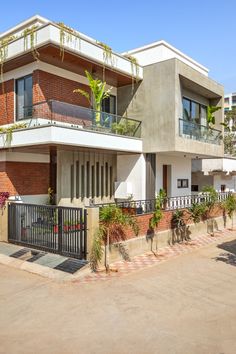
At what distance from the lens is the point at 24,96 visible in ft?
45.1

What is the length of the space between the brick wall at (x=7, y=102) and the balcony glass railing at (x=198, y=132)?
309 inches

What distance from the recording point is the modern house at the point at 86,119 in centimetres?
1200

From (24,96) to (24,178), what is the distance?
11.9 feet

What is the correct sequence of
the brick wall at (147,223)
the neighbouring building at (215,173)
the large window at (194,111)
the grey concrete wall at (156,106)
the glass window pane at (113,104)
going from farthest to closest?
the neighbouring building at (215,173) → the large window at (194,111) → the glass window pane at (113,104) → the grey concrete wall at (156,106) → the brick wall at (147,223)

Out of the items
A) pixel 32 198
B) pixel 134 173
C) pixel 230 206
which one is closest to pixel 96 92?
pixel 134 173

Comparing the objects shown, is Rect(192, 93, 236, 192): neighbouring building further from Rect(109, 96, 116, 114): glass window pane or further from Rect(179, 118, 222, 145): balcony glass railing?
Rect(109, 96, 116, 114): glass window pane

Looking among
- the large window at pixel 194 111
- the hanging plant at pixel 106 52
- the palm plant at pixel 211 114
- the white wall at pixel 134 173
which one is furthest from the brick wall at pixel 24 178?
the palm plant at pixel 211 114

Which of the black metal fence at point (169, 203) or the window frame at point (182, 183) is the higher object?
the window frame at point (182, 183)

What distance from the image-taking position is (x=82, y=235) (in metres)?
9.70

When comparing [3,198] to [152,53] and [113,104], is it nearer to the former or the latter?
[113,104]

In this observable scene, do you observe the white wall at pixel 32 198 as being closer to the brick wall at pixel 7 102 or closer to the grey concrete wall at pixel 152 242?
the brick wall at pixel 7 102

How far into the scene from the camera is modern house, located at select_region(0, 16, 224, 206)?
12.0 meters

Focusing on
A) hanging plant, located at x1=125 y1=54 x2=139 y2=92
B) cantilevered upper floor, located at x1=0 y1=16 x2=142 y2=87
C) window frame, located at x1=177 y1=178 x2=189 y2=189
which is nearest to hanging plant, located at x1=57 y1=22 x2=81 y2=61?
cantilevered upper floor, located at x1=0 y1=16 x2=142 y2=87

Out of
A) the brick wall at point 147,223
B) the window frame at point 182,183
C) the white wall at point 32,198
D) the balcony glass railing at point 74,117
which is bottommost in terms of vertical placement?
the brick wall at point 147,223
